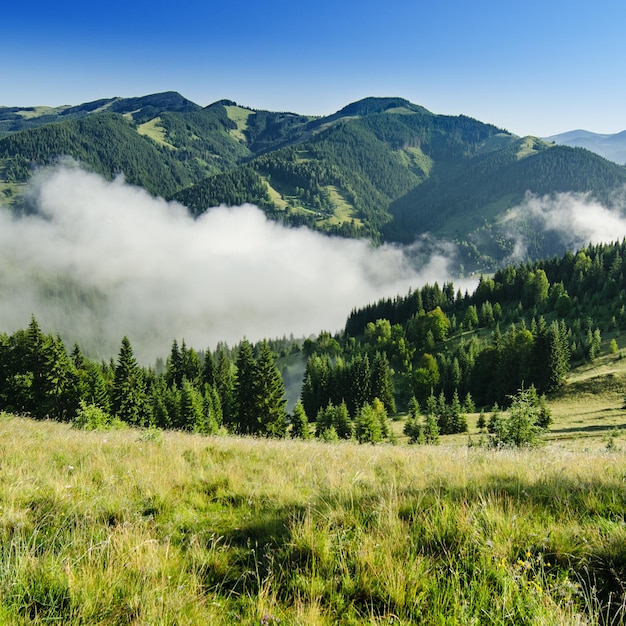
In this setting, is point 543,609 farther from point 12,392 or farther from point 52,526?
point 12,392

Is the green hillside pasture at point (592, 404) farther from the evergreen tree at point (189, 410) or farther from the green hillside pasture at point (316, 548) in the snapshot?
the evergreen tree at point (189, 410)

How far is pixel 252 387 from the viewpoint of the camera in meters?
50.0

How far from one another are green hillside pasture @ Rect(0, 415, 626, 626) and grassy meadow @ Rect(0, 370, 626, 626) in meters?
0.02

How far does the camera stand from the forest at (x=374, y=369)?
4694 cm

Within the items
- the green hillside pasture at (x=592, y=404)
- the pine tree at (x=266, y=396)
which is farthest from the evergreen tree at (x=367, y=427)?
the green hillside pasture at (x=592, y=404)

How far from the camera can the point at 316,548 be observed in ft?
11.5

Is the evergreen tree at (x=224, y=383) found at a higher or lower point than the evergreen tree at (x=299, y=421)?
higher

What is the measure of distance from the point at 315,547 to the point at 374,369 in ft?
283

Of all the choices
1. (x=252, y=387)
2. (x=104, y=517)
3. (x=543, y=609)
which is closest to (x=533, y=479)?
(x=543, y=609)

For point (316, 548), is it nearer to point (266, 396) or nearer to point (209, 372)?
point (266, 396)

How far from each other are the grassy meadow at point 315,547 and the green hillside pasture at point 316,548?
15 millimetres

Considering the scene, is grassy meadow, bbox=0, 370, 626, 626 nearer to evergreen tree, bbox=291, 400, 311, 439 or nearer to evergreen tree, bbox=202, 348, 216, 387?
evergreen tree, bbox=291, 400, 311, 439

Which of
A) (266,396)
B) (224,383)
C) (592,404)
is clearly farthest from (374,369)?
(266,396)

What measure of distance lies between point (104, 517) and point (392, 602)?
3.48 metres
